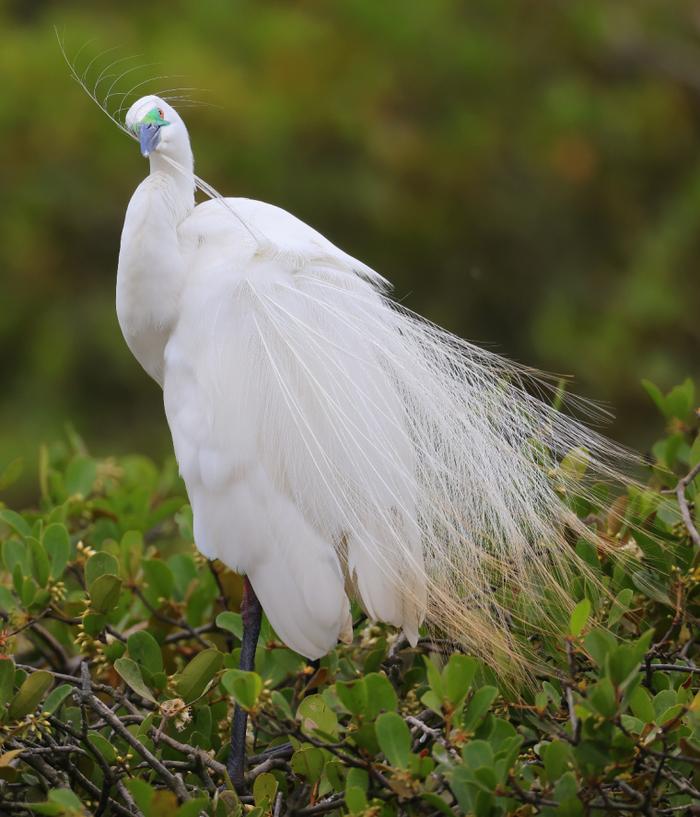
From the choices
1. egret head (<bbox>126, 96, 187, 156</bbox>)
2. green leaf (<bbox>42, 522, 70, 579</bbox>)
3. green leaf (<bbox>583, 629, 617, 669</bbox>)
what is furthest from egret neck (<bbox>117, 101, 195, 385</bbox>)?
green leaf (<bbox>583, 629, 617, 669</bbox>)

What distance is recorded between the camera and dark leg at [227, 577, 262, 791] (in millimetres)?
1519

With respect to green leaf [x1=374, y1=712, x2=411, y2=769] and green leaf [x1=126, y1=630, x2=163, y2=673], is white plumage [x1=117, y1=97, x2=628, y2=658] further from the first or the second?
green leaf [x1=374, y1=712, x2=411, y2=769]

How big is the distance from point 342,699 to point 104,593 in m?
0.43

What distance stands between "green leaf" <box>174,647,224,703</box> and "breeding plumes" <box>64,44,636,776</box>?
4.2 inches

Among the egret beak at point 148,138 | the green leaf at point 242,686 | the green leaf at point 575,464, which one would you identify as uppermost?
the egret beak at point 148,138

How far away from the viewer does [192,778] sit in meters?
1.52

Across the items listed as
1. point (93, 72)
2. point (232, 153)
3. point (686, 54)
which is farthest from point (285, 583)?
point (686, 54)

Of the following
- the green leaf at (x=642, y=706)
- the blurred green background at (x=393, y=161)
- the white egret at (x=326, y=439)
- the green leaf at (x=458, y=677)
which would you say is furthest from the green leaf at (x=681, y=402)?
the blurred green background at (x=393, y=161)

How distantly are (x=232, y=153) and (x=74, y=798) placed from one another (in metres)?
4.57

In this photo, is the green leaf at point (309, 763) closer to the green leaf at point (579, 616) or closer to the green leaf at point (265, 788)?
the green leaf at point (265, 788)

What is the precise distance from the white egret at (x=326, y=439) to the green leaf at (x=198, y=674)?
3.7 inches

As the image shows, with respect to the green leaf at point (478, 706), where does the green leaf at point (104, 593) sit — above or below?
below

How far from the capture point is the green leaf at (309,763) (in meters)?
1.34

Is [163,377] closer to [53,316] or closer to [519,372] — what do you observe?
[519,372]
